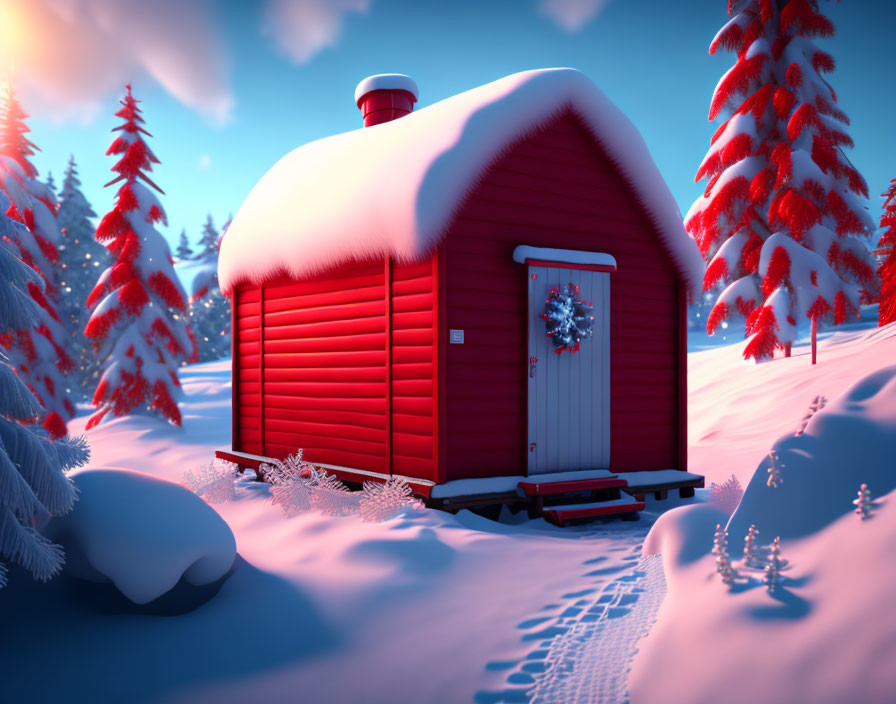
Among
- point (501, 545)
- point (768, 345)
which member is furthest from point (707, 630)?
point (768, 345)

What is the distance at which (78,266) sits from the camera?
25.1 meters

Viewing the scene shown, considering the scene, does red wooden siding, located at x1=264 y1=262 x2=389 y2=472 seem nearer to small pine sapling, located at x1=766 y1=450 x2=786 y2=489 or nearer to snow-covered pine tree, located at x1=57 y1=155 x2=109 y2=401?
small pine sapling, located at x1=766 y1=450 x2=786 y2=489

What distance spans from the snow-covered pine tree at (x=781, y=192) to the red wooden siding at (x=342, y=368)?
10.9 meters

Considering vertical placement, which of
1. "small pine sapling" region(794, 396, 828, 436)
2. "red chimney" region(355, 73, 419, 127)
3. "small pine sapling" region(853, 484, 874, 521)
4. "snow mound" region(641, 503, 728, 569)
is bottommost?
"snow mound" region(641, 503, 728, 569)

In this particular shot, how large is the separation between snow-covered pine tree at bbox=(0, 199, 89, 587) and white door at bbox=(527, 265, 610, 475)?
15.4ft

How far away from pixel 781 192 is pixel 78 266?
75.9 ft

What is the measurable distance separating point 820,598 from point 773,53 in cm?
1720

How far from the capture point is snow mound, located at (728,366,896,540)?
3381 mm

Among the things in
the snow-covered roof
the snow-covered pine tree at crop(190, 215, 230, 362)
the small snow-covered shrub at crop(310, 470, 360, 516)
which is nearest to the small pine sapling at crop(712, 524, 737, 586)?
the small snow-covered shrub at crop(310, 470, 360, 516)

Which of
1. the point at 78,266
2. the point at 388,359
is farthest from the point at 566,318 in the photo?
the point at 78,266

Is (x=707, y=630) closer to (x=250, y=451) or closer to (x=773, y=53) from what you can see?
(x=250, y=451)

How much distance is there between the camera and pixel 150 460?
13.9 metres

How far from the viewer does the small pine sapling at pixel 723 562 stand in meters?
3.39

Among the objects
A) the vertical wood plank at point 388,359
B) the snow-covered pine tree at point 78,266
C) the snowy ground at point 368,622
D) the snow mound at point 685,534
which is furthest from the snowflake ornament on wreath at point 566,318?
the snow-covered pine tree at point 78,266
